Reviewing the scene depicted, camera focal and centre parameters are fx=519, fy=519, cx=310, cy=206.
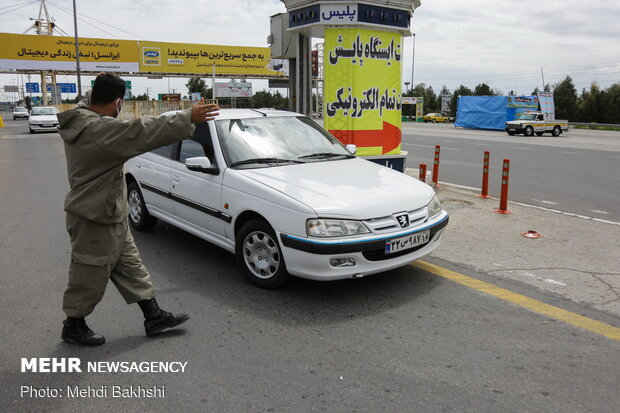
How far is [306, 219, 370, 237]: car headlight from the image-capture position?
13.2 ft

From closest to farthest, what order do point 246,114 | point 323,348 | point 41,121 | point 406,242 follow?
point 323,348 → point 406,242 → point 246,114 → point 41,121

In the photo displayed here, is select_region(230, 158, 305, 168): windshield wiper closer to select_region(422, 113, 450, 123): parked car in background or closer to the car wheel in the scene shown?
the car wheel

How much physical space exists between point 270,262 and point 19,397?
207 cm

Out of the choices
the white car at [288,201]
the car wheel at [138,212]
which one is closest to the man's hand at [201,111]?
the white car at [288,201]

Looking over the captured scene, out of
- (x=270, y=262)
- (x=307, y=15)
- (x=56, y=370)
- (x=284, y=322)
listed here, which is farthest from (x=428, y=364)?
(x=307, y=15)

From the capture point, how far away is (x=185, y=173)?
5.36 m

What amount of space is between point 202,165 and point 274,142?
838mm

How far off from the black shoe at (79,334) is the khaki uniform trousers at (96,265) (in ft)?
0.27

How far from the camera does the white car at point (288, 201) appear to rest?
13.3 feet

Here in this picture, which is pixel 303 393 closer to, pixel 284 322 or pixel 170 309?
pixel 284 322

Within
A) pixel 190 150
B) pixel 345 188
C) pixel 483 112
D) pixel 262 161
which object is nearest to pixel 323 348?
pixel 345 188

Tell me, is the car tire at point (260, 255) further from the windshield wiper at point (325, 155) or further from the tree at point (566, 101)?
the tree at point (566, 101)

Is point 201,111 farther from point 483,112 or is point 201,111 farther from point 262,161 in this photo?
point 483,112

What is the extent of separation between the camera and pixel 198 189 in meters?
5.11
